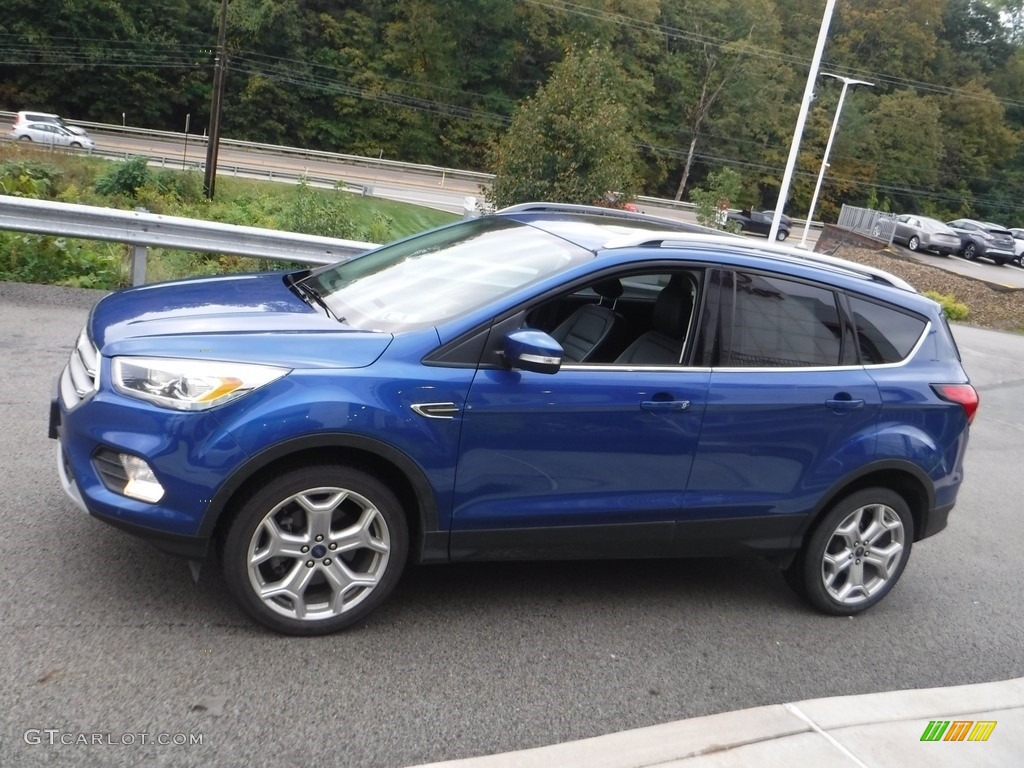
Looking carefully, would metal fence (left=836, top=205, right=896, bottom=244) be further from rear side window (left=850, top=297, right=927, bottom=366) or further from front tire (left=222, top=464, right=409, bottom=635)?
front tire (left=222, top=464, right=409, bottom=635)

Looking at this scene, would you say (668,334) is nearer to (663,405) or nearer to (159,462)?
(663,405)

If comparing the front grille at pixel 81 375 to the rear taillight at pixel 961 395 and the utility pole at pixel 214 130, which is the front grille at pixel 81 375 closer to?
the rear taillight at pixel 961 395

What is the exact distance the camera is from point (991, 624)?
526 cm

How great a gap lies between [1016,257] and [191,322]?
49824 mm

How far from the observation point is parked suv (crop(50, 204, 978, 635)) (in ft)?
12.2

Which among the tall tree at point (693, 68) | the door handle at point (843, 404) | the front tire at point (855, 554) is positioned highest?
the tall tree at point (693, 68)

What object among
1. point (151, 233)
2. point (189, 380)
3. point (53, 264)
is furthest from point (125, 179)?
point (189, 380)

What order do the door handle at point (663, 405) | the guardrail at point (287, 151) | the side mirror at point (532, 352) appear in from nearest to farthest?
the side mirror at point (532, 352) → the door handle at point (663, 405) → the guardrail at point (287, 151)

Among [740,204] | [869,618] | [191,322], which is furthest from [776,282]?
[740,204]

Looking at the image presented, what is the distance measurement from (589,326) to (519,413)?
39.4 inches

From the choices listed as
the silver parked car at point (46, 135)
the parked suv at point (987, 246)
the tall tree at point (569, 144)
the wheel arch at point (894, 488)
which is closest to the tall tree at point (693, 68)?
the parked suv at point (987, 246)

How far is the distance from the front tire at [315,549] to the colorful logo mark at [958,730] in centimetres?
220

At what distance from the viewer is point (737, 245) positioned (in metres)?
4.78

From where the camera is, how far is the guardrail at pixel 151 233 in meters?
8.88
